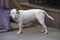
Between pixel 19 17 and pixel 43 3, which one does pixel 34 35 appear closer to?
pixel 19 17

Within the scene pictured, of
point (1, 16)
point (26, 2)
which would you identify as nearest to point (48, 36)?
point (1, 16)

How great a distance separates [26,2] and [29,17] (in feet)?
4.43

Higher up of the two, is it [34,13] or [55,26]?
[34,13]

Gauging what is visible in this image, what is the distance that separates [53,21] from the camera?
13.6ft

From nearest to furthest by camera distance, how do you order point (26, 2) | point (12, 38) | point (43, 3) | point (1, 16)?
1. point (12, 38)
2. point (1, 16)
3. point (43, 3)
4. point (26, 2)

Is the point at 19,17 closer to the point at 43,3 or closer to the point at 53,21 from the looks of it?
the point at 53,21

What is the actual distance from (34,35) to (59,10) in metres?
0.94

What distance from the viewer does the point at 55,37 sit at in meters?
3.52

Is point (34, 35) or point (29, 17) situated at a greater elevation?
point (29, 17)

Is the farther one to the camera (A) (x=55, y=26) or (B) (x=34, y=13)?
(A) (x=55, y=26)

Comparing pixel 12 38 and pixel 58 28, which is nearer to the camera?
pixel 12 38

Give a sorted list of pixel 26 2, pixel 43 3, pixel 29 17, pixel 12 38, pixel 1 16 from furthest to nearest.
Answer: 1. pixel 26 2
2. pixel 43 3
3. pixel 1 16
4. pixel 29 17
5. pixel 12 38

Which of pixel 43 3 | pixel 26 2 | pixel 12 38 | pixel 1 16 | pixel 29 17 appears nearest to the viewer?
pixel 12 38

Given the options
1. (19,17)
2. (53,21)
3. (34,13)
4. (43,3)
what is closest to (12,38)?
(19,17)
